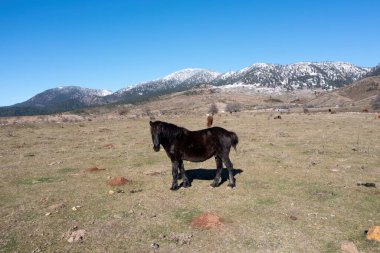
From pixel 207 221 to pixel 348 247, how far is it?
3.82 m

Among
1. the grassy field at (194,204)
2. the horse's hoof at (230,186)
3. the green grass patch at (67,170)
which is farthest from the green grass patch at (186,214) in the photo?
the green grass patch at (67,170)

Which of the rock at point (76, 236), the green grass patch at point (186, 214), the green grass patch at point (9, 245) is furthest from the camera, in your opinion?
the green grass patch at point (186, 214)

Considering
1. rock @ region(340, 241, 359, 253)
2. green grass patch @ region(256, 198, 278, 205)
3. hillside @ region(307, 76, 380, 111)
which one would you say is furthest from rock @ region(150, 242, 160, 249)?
hillside @ region(307, 76, 380, 111)

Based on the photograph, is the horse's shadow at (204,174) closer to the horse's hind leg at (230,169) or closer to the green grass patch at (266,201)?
the horse's hind leg at (230,169)

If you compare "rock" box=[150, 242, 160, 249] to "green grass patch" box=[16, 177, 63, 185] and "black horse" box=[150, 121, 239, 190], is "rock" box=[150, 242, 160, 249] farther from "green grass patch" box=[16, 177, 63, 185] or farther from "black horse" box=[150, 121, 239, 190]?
"green grass patch" box=[16, 177, 63, 185]

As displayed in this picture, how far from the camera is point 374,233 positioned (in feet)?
28.4

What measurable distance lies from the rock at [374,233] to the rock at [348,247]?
2.33 ft

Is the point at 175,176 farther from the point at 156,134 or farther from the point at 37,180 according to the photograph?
the point at 37,180

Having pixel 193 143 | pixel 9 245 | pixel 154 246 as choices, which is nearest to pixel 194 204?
pixel 193 143

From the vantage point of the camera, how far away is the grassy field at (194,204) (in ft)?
29.1

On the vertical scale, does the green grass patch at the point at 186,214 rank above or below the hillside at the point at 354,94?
below

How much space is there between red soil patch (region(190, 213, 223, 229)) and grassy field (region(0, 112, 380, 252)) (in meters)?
0.18

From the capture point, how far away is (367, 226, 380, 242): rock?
8.58m

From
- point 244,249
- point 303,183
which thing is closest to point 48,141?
point 303,183
